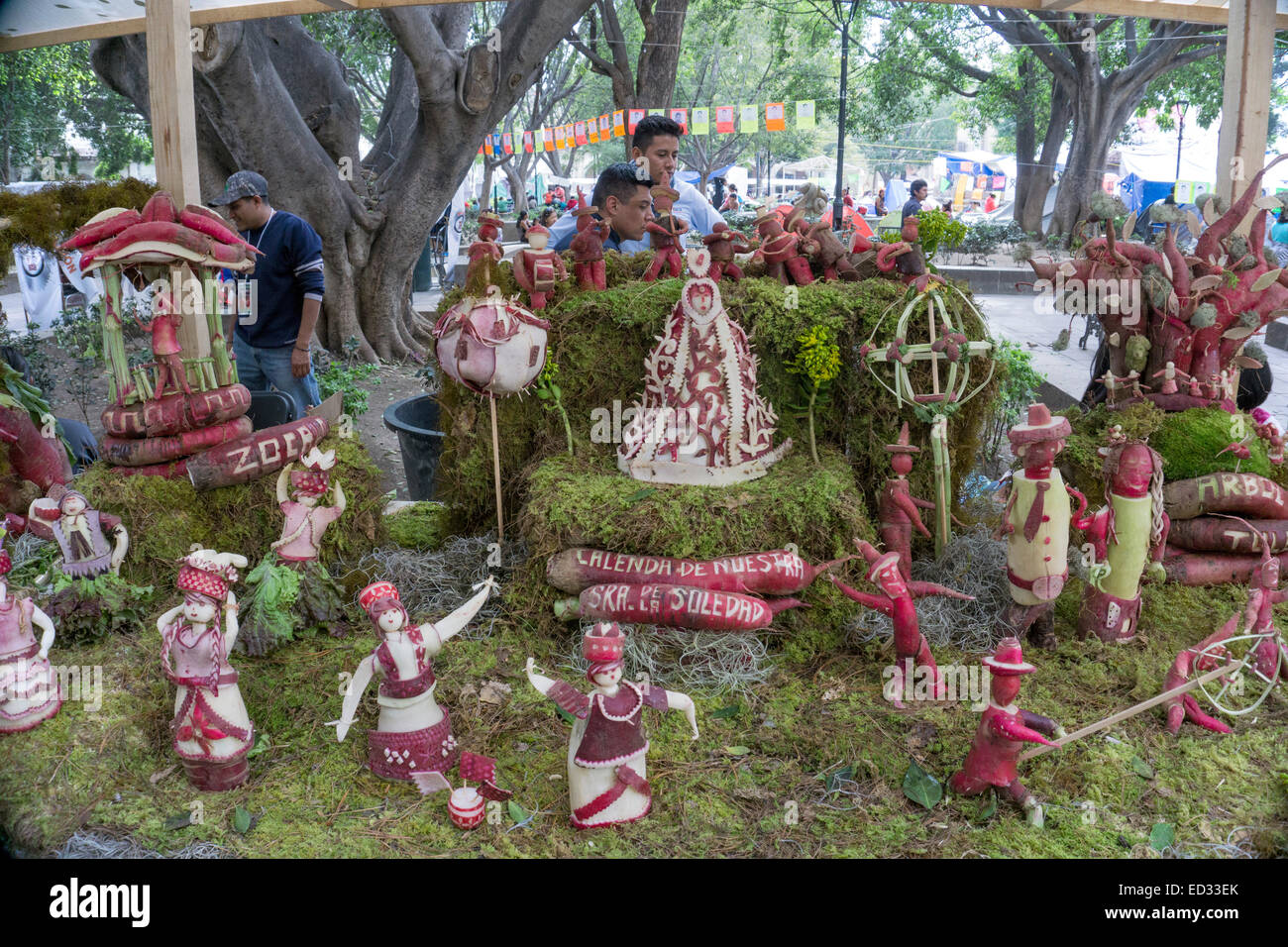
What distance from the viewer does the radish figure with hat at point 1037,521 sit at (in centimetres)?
326

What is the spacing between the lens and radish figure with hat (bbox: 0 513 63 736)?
2.93 metres

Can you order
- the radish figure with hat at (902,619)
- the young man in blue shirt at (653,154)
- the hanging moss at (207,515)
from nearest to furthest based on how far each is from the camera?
the radish figure with hat at (902,619)
the hanging moss at (207,515)
the young man in blue shirt at (653,154)

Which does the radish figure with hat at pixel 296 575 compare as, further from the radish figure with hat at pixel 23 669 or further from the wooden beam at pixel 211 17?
the wooden beam at pixel 211 17

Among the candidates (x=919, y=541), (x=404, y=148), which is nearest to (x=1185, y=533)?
(x=919, y=541)

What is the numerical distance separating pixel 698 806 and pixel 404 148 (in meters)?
7.37

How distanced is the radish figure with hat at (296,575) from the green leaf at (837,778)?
1.90 m

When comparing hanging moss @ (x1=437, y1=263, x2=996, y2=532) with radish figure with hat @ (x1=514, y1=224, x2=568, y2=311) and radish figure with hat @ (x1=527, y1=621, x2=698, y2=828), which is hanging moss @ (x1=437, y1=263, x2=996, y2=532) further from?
radish figure with hat @ (x1=527, y1=621, x2=698, y2=828)

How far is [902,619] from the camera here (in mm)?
3256

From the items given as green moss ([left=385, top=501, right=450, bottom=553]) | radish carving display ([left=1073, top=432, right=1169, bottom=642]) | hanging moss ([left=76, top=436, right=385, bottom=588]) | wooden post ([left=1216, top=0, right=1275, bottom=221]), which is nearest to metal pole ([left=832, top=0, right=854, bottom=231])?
wooden post ([left=1216, top=0, right=1275, bottom=221])

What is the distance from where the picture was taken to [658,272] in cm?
420

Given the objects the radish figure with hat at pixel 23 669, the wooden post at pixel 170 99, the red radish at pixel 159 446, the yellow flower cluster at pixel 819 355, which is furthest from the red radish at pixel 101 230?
the yellow flower cluster at pixel 819 355

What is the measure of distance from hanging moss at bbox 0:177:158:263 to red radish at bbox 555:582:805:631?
2.58 meters

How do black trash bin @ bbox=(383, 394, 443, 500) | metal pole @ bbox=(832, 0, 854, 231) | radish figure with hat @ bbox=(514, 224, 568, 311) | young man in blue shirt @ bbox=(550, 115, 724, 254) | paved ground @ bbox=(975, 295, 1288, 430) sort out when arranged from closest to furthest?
radish figure with hat @ bbox=(514, 224, 568, 311) → young man in blue shirt @ bbox=(550, 115, 724, 254) → black trash bin @ bbox=(383, 394, 443, 500) → paved ground @ bbox=(975, 295, 1288, 430) → metal pole @ bbox=(832, 0, 854, 231)
